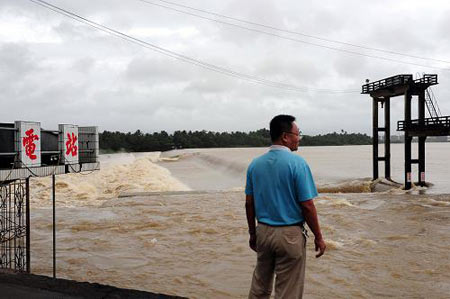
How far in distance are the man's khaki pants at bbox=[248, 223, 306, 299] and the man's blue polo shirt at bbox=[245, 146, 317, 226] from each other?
82mm

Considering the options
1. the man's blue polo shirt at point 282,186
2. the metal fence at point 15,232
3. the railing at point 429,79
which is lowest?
the metal fence at point 15,232

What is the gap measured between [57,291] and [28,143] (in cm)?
486

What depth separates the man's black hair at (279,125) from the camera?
3393mm

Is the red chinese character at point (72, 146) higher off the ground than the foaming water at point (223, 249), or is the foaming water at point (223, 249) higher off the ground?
the red chinese character at point (72, 146)

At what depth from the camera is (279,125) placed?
340cm

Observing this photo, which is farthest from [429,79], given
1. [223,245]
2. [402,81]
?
[223,245]

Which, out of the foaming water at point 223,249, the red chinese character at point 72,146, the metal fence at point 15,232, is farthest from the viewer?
the red chinese character at point 72,146

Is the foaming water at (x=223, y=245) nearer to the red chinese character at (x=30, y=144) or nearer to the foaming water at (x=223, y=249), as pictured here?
the foaming water at (x=223, y=249)

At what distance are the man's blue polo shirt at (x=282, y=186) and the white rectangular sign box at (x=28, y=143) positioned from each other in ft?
21.9

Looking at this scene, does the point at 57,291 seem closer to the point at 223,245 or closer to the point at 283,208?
the point at 283,208

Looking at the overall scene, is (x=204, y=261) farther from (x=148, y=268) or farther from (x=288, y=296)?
(x=288, y=296)

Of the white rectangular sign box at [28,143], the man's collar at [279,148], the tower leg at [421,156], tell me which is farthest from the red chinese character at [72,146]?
the tower leg at [421,156]

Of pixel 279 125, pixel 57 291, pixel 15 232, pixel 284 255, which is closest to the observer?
pixel 284 255

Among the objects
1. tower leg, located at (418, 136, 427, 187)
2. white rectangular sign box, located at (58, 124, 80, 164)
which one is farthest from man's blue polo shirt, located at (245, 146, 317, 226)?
tower leg, located at (418, 136, 427, 187)
